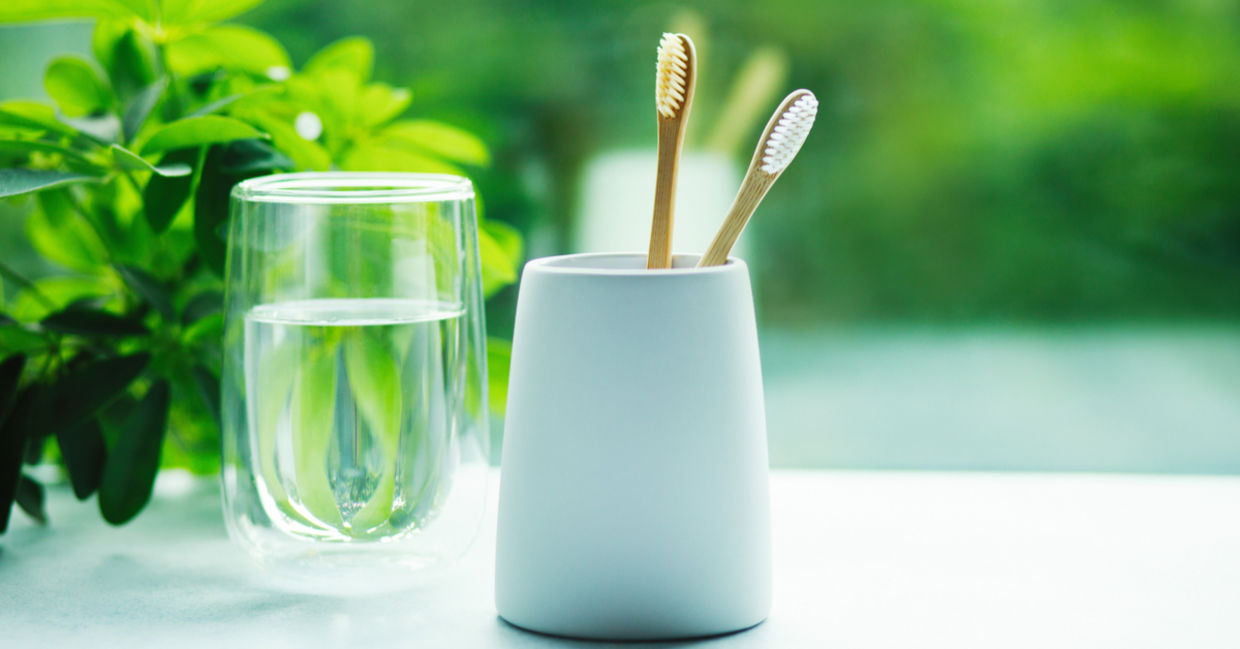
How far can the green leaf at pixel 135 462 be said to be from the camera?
58cm

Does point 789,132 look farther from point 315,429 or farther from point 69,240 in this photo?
point 69,240

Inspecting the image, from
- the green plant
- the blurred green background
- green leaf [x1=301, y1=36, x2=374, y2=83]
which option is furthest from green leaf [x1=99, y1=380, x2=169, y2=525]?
the blurred green background

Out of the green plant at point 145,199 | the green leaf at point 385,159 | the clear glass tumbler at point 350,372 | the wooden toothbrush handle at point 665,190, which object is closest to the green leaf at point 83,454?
the green plant at point 145,199

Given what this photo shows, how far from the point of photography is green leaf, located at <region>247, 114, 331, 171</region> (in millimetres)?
577

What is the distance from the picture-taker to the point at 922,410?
116 cm

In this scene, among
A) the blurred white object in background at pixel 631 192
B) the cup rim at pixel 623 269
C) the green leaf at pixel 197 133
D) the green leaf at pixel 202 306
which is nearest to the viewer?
the cup rim at pixel 623 269

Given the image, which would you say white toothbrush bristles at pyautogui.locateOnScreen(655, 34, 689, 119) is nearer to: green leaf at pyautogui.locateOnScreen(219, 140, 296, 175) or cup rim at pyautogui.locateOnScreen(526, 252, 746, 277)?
cup rim at pyautogui.locateOnScreen(526, 252, 746, 277)

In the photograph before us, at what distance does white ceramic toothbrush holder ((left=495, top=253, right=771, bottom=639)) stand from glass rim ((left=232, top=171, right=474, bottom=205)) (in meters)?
0.10

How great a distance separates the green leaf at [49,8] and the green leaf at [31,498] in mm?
251

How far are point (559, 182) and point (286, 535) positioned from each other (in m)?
0.58

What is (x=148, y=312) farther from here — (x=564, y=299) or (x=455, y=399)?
(x=564, y=299)

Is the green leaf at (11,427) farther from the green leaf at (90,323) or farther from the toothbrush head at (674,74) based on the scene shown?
the toothbrush head at (674,74)

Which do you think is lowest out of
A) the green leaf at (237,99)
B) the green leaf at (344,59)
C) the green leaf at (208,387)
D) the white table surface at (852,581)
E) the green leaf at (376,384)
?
the white table surface at (852,581)

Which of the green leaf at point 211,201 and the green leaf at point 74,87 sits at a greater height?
the green leaf at point 74,87
